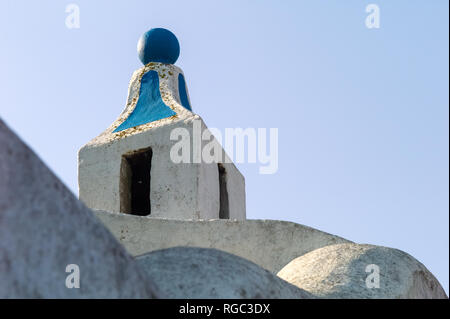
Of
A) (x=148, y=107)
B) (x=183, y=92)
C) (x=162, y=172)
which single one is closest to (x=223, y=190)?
(x=162, y=172)

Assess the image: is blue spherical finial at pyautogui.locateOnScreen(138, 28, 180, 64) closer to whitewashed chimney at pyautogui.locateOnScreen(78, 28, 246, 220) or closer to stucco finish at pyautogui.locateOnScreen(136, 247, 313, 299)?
whitewashed chimney at pyautogui.locateOnScreen(78, 28, 246, 220)

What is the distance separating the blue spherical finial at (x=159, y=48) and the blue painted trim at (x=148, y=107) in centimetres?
32

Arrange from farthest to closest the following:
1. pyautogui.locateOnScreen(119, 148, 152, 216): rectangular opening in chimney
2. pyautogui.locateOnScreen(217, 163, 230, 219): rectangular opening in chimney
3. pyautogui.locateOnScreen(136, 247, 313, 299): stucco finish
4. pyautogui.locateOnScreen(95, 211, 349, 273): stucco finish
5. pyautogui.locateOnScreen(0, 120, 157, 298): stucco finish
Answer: pyautogui.locateOnScreen(217, 163, 230, 219): rectangular opening in chimney
pyautogui.locateOnScreen(119, 148, 152, 216): rectangular opening in chimney
pyautogui.locateOnScreen(95, 211, 349, 273): stucco finish
pyautogui.locateOnScreen(136, 247, 313, 299): stucco finish
pyautogui.locateOnScreen(0, 120, 157, 298): stucco finish

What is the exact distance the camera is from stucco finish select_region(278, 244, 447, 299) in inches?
129

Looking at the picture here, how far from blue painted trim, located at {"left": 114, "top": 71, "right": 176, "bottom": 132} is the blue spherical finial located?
1.06 feet

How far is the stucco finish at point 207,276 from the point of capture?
7.91 ft

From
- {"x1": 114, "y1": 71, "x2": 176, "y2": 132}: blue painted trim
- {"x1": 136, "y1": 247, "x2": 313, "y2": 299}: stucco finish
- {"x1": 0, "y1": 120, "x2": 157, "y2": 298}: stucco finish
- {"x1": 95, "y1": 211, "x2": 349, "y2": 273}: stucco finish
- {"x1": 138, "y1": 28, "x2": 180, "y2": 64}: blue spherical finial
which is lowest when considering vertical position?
{"x1": 95, "y1": 211, "x2": 349, "y2": 273}: stucco finish

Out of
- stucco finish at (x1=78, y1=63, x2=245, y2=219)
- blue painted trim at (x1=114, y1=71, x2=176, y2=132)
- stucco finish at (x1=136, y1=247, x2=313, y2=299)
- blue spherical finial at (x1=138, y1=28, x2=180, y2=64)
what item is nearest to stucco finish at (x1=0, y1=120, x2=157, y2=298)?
stucco finish at (x1=136, y1=247, x2=313, y2=299)

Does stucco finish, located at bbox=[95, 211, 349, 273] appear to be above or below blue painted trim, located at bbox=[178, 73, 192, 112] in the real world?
below

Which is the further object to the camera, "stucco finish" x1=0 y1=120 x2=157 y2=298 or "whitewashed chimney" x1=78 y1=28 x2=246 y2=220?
"whitewashed chimney" x1=78 y1=28 x2=246 y2=220
